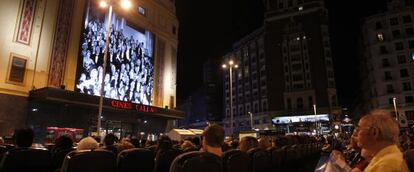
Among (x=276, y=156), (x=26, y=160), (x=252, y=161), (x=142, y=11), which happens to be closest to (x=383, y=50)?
(x=142, y=11)

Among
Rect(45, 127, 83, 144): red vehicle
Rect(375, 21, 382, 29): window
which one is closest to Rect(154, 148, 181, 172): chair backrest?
Rect(45, 127, 83, 144): red vehicle

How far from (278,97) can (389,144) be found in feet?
247

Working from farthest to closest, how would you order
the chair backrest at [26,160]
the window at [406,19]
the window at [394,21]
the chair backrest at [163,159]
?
the window at [394,21], the window at [406,19], the chair backrest at [163,159], the chair backrest at [26,160]

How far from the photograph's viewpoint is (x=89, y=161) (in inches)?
159

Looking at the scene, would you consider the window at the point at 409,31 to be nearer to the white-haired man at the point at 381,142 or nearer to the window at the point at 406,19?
the window at the point at 406,19

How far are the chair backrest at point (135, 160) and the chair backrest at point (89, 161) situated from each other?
0.41 meters

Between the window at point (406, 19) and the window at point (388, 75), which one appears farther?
the window at point (388, 75)

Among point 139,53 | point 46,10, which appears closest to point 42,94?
point 46,10

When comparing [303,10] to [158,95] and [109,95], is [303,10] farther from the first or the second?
[109,95]

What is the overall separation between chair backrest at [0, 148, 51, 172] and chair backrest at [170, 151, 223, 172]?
3151mm

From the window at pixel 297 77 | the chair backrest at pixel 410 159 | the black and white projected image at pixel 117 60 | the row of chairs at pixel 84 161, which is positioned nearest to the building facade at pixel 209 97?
the window at pixel 297 77

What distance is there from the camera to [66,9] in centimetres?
2600

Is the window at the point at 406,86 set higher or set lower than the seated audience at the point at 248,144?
higher

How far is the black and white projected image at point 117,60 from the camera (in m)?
27.1
